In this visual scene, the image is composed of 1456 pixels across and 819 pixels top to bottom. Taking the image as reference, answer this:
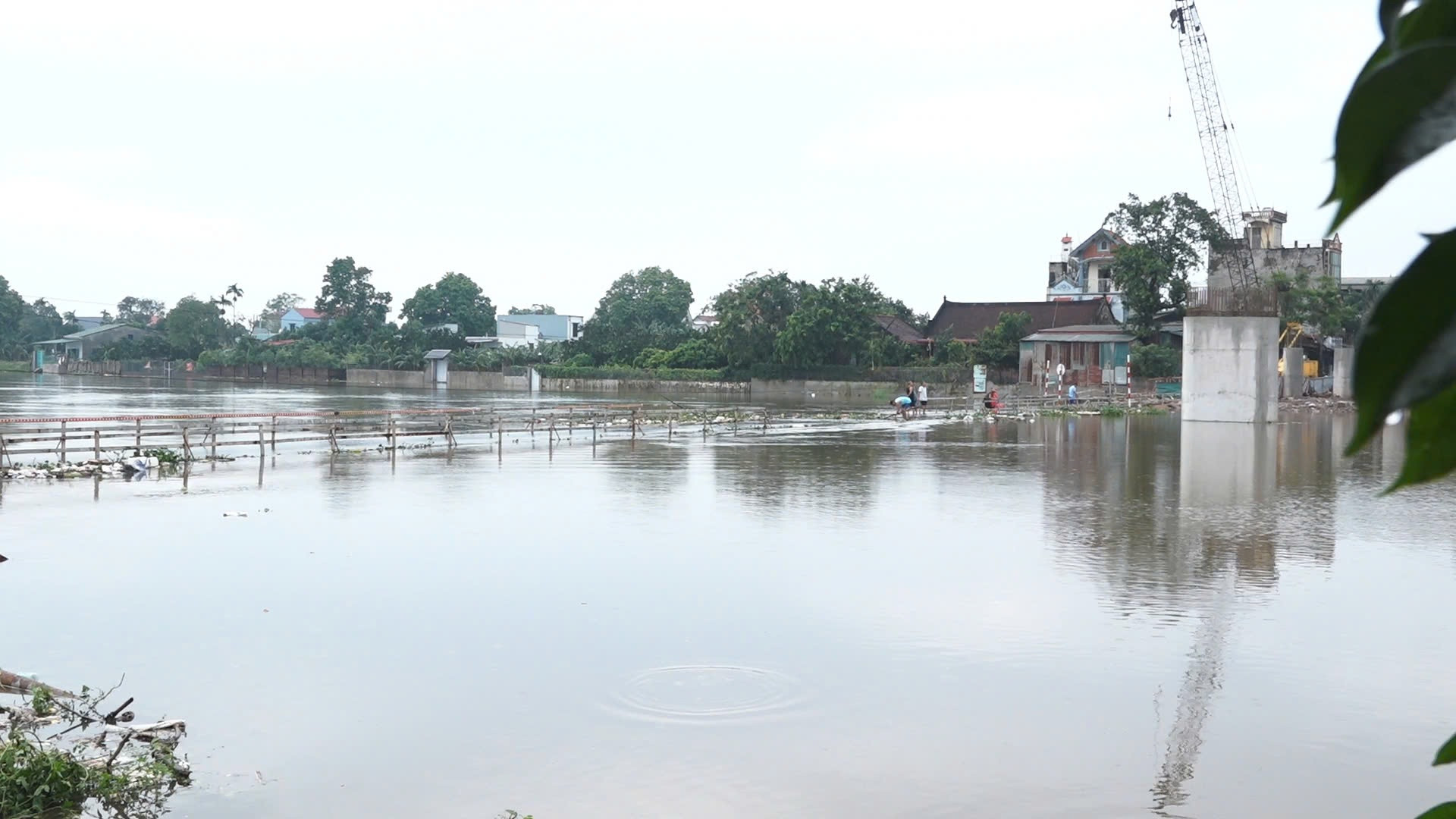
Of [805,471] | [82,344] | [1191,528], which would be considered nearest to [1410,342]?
[1191,528]

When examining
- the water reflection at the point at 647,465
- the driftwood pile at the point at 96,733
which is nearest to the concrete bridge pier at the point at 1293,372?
the water reflection at the point at 647,465

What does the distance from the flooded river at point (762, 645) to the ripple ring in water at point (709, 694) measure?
4cm

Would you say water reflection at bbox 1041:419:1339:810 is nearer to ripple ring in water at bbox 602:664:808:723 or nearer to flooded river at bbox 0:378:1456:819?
flooded river at bbox 0:378:1456:819

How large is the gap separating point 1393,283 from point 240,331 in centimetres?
12137

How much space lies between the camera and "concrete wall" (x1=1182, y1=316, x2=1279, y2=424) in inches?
1645

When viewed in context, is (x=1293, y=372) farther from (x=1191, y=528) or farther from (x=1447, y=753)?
(x=1447, y=753)

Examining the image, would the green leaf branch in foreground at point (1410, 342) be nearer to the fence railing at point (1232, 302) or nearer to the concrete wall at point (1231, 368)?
the concrete wall at point (1231, 368)

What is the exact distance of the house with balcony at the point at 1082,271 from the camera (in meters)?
82.3

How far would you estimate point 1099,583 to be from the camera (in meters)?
13.6

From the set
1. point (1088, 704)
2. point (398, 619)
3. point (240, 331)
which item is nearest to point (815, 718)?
point (1088, 704)

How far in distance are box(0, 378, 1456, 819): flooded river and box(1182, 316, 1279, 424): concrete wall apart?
67.6 feet

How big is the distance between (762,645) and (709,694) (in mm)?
1491

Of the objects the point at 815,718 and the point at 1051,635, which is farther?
the point at 1051,635

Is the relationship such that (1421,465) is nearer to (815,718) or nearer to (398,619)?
(815,718)
